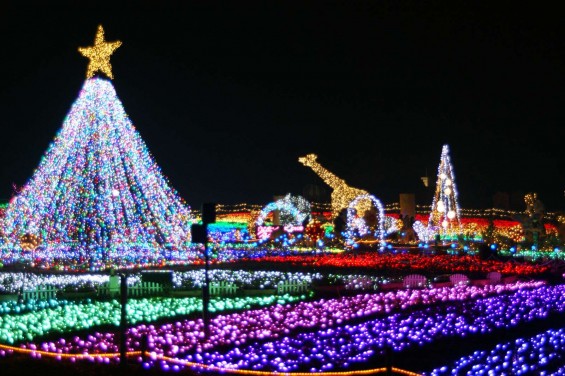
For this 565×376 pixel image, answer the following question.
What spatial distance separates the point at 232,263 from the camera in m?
36.4

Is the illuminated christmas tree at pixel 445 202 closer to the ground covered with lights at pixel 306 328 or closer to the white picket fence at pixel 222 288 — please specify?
the ground covered with lights at pixel 306 328

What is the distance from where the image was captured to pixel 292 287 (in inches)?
849

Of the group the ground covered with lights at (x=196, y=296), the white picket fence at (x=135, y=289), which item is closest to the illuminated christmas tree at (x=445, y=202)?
the ground covered with lights at (x=196, y=296)

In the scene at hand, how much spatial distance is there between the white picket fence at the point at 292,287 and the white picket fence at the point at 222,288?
1286 mm

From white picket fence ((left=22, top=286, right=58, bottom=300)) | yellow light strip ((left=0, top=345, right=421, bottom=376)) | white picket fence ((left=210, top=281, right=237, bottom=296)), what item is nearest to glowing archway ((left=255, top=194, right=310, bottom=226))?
white picket fence ((left=210, top=281, right=237, bottom=296))

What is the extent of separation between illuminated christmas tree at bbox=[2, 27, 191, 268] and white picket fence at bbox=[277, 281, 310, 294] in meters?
11.2

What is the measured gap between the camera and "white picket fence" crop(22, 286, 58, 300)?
1955cm

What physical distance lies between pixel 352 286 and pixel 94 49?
15.5 metres

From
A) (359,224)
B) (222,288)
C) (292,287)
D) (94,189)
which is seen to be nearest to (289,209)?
(359,224)

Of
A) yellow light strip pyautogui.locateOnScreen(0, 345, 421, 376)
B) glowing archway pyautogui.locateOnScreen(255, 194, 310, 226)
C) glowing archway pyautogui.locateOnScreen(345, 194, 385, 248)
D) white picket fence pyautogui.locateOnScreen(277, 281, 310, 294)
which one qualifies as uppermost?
glowing archway pyautogui.locateOnScreen(255, 194, 310, 226)

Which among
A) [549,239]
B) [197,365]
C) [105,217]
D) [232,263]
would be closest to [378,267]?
[232,263]

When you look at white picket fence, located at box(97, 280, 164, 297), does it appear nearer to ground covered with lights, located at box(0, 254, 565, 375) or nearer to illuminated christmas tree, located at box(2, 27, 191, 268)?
ground covered with lights, located at box(0, 254, 565, 375)

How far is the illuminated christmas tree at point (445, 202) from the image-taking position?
54688 millimetres

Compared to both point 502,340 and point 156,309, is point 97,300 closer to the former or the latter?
point 156,309
